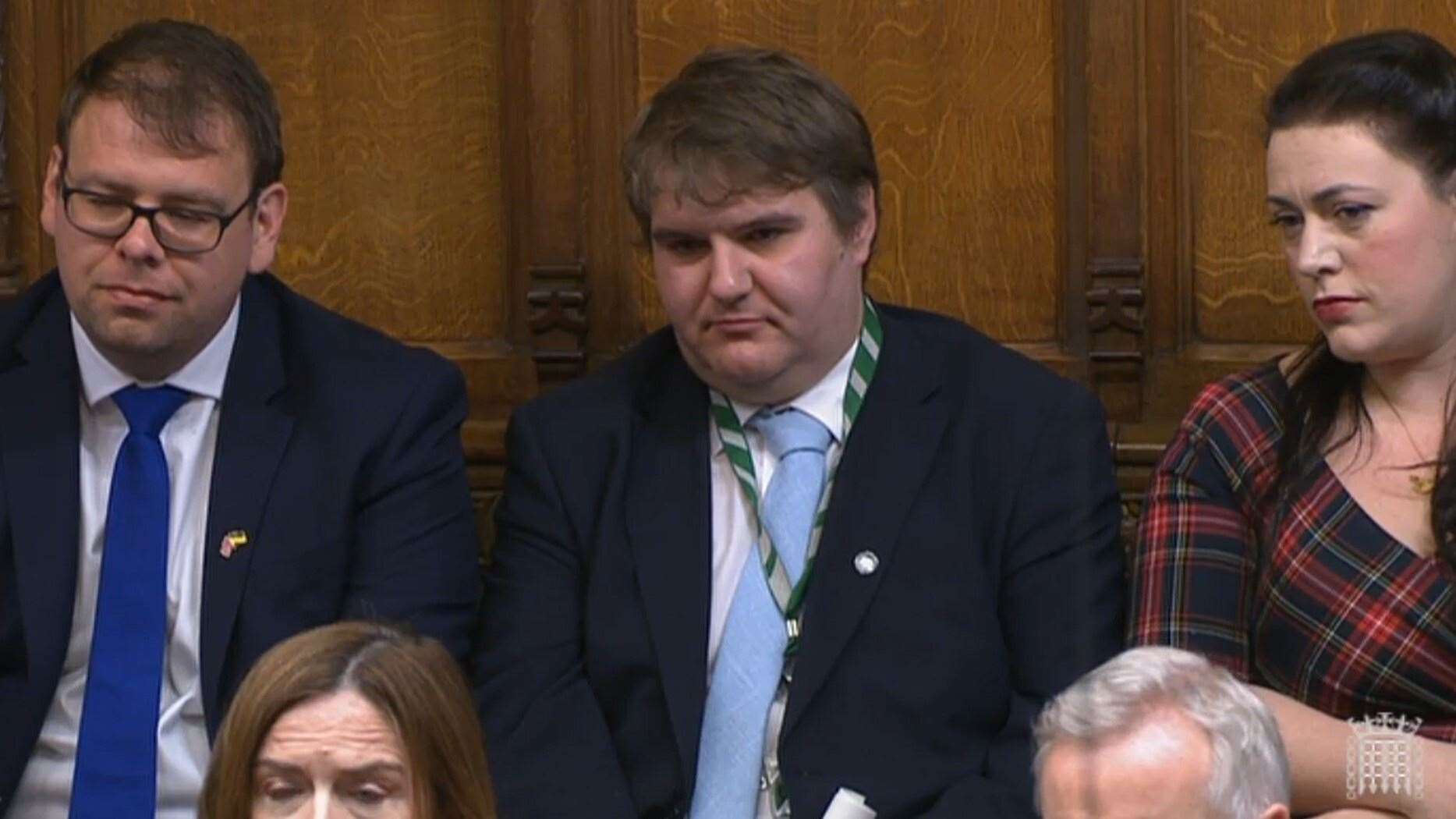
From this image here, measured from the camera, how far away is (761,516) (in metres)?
3.32

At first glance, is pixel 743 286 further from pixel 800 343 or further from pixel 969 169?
pixel 969 169

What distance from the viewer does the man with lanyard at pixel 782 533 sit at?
3230 mm

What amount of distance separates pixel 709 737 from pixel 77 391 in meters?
0.83

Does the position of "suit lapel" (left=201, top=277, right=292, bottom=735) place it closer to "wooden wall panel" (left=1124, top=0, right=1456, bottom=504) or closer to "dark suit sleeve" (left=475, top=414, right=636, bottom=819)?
"dark suit sleeve" (left=475, top=414, right=636, bottom=819)

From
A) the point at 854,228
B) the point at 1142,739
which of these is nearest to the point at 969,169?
the point at 854,228

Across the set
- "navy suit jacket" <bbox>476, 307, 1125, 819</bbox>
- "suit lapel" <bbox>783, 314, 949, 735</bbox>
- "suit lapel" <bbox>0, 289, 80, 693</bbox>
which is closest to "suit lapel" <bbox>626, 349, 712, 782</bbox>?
"navy suit jacket" <bbox>476, 307, 1125, 819</bbox>

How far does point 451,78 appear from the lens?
385cm

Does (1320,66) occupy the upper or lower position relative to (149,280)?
upper

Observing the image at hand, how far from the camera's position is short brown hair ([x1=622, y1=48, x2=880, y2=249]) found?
3.31m

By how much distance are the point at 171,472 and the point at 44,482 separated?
0.46 ft

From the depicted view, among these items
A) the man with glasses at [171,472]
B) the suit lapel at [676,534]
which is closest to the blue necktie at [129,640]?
the man with glasses at [171,472]

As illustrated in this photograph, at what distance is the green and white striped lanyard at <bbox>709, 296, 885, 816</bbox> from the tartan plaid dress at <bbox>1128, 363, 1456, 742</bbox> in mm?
358

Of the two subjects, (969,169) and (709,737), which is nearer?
(709,737)

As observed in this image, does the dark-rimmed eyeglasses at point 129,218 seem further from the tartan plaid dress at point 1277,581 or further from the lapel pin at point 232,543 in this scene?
the tartan plaid dress at point 1277,581
